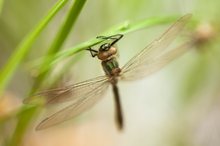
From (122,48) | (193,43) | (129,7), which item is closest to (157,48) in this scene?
(193,43)

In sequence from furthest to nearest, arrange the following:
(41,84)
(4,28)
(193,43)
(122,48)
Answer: (122,48) < (4,28) < (193,43) < (41,84)

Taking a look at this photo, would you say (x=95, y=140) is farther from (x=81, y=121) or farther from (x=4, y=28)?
(x=4, y=28)

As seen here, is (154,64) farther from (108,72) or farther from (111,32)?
(111,32)

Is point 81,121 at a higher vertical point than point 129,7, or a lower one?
lower

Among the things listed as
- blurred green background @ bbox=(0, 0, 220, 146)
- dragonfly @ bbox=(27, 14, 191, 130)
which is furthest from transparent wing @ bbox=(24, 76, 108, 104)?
blurred green background @ bbox=(0, 0, 220, 146)

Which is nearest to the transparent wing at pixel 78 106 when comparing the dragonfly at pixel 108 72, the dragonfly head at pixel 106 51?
the dragonfly at pixel 108 72

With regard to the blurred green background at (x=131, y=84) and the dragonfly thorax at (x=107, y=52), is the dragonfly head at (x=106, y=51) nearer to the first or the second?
the dragonfly thorax at (x=107, y=52)
